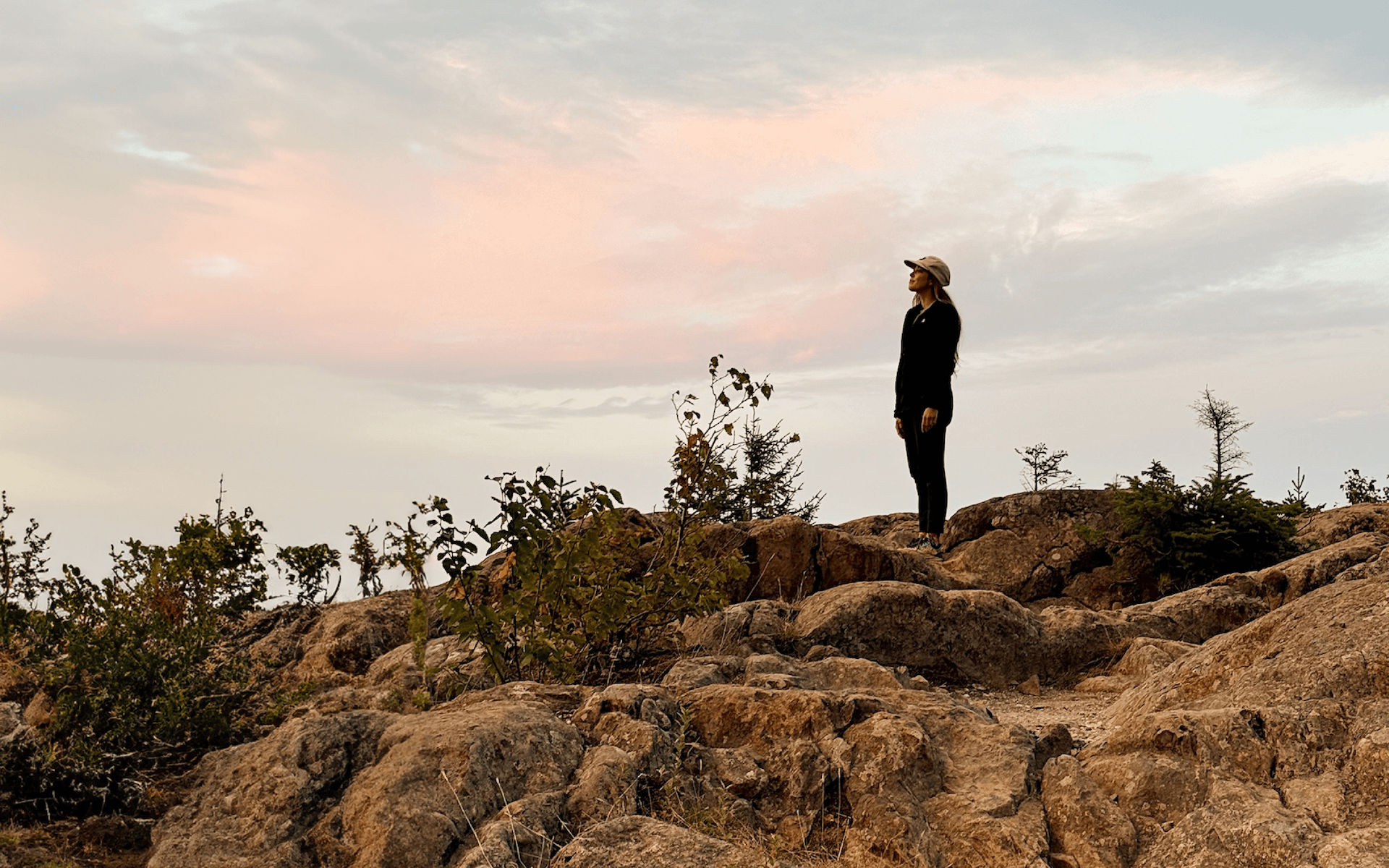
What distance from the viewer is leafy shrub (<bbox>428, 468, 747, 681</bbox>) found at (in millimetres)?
8086

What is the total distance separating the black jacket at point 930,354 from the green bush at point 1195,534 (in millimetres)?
3972

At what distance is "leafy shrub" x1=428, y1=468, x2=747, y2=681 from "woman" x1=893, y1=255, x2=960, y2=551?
503cm

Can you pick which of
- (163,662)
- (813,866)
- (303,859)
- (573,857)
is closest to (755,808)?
(813,866)

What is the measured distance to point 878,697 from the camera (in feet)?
22.7

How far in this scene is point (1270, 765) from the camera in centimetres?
584

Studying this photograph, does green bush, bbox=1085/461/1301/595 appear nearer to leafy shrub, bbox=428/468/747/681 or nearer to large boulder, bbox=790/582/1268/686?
large boulder, bbox=790/582/1268/686

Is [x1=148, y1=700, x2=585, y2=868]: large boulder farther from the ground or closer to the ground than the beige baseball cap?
closer to the ground

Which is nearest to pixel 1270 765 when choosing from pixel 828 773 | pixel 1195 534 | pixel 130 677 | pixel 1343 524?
pixel 828 773

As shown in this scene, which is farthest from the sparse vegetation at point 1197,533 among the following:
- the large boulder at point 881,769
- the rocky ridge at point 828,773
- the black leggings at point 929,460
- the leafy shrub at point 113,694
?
the leafy shrub at point 113,694

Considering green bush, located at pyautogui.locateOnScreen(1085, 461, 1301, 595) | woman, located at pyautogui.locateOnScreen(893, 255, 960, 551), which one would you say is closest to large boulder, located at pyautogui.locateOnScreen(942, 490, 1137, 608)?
green bush, located at pyautogui.locateOnScreen(1085, 461, 1301, 595)

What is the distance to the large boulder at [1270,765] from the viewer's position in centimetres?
530

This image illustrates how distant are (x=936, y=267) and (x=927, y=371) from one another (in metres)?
1.19

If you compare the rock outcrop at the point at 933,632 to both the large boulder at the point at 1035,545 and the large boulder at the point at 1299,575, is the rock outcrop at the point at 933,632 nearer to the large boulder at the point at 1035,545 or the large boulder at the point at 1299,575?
the large boulder at the point at 1299,575

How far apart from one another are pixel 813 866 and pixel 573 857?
3.78ft
